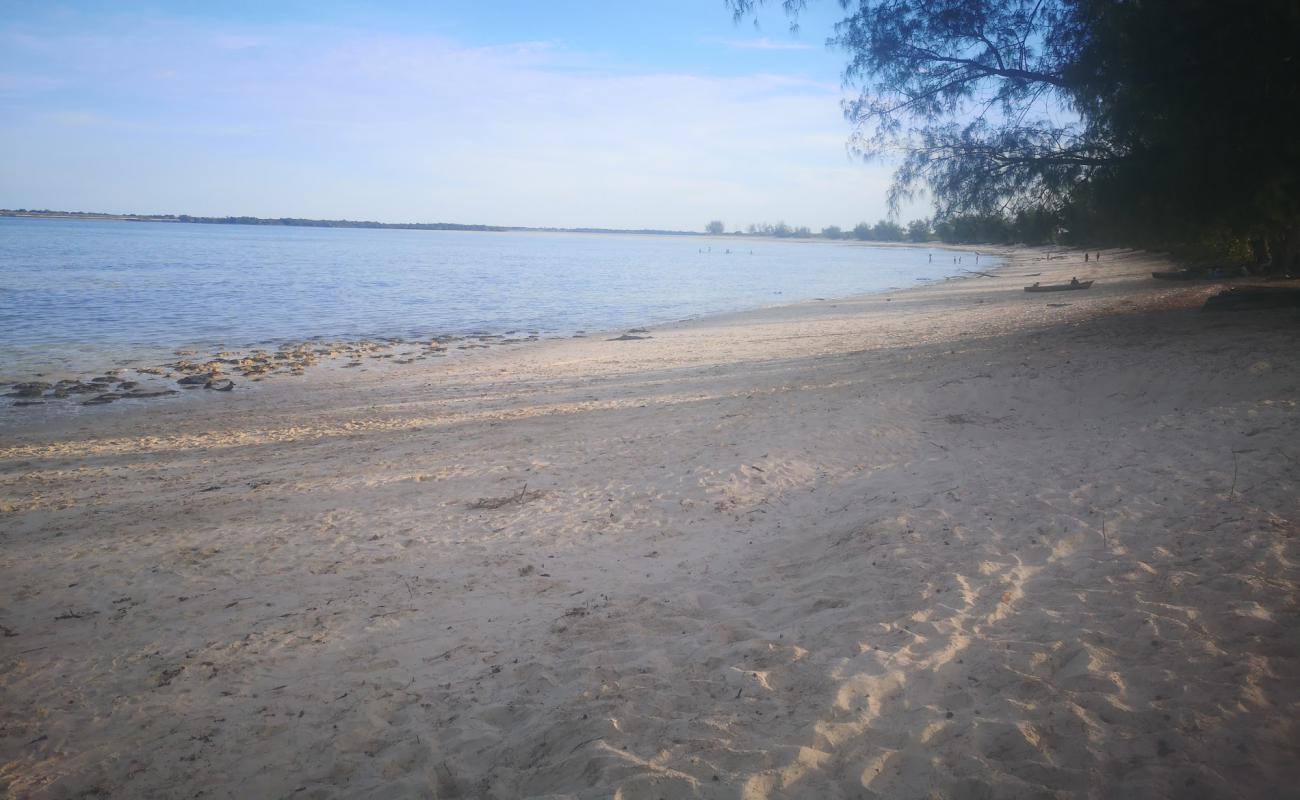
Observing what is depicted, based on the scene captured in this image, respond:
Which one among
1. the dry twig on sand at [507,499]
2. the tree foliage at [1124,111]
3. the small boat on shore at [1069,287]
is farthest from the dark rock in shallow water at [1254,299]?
the small boat on shore at [1069,287]

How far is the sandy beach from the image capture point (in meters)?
3.11

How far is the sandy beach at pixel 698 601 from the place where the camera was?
3113 millimetres

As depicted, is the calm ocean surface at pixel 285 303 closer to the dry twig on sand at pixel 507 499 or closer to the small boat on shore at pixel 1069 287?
the small boat on shore at pixel 1069 287

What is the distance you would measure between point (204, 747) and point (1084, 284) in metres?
30.3

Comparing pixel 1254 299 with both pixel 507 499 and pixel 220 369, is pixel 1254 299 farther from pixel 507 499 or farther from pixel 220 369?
pixel 220 369

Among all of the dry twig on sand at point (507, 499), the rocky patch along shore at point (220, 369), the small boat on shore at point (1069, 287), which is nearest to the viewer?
the dry twig on sand at point (507, 499)

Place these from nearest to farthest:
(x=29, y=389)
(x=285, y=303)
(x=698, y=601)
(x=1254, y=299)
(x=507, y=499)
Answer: (x=698, y=601) → (x=507, y=499) → (x=1254, y=299) → (x=29, y=389) → (x=285, y=303)

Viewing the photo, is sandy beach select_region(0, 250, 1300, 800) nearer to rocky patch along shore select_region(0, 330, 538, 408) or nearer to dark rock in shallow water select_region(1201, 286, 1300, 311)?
dark rock in shallow water select_region(1201, 286, 1300, 311)

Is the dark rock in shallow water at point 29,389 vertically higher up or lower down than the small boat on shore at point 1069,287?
lower down

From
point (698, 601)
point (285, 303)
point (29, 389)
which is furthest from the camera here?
point (285, 303)

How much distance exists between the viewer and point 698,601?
15.5 ft

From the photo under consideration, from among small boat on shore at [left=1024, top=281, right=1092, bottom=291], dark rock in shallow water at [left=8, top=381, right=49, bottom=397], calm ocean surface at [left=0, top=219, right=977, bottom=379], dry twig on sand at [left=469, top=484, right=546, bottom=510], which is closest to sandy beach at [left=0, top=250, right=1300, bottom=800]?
dry twig on sand at [left=469, top=484, right=546, bottom=510]

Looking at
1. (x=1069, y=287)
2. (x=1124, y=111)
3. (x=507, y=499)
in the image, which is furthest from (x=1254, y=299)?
(x=1069, y=287)

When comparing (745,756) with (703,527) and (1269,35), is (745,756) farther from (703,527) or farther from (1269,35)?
(1269,35)
